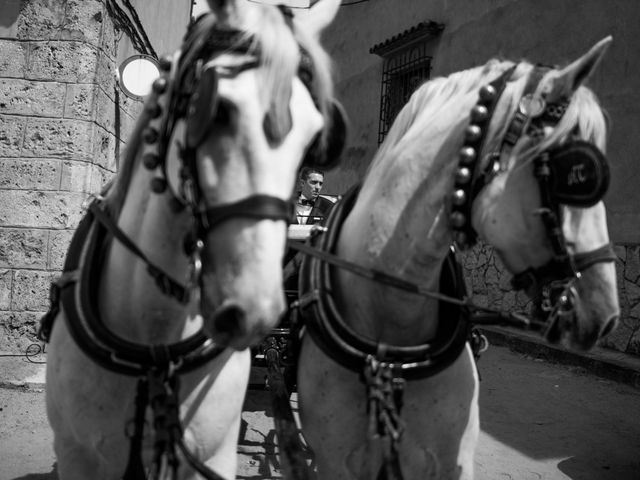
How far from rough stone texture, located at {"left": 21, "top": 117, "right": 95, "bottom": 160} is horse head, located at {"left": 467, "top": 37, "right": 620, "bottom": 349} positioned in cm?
345

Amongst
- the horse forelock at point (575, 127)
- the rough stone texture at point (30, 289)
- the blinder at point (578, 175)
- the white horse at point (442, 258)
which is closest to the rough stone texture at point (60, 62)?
the rough stone texture at point (30, 289)

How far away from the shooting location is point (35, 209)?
4242mm

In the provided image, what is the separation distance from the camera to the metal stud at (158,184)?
1282 mm

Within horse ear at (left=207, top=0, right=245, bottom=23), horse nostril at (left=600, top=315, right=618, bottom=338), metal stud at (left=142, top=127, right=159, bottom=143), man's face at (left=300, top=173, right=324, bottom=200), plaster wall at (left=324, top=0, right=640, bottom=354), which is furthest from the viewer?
plaster wall at (left=324, top=0, right=640, bottom=354)

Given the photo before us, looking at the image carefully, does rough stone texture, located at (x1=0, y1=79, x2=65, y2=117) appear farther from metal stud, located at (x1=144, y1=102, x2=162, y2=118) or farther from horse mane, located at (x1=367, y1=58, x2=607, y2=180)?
metal stud, located at (x1=144, y1=102, x2=162, y2=118)

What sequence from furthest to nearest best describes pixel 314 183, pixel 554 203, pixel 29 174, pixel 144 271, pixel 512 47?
pixel 512 47 < pixel 314 183 < pixel 29 174 < pixel 554 203 < pixel 144 271

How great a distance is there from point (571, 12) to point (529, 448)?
16.6ft

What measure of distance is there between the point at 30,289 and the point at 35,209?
1.88ft

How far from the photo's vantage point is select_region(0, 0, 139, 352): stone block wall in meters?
4.23

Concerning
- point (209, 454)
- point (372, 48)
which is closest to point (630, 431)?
point (209, 454)

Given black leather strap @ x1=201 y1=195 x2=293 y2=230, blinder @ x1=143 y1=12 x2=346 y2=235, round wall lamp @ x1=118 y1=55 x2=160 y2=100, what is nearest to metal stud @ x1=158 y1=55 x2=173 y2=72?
blinder @ x1=143 y1=12 x2=346 y2=235

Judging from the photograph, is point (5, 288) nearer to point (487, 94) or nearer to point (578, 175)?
point (487, 94)

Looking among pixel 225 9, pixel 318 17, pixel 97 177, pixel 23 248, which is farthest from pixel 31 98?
pixel 225 9

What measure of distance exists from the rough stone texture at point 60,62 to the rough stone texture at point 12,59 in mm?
48
